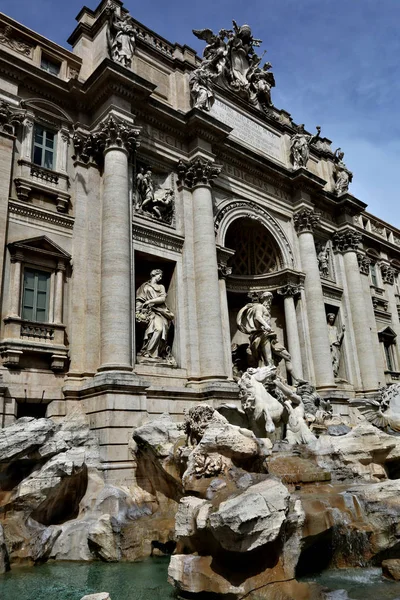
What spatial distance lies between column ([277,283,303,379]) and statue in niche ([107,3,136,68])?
10.3m

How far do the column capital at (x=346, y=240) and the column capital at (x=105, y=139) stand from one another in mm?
12325

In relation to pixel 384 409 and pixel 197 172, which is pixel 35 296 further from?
pixel 384 409

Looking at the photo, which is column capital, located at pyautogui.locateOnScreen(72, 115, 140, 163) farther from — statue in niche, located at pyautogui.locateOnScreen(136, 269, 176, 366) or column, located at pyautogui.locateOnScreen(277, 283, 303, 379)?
column, located at pyautogui.locateOnScreen(277, 283, 303, 379)

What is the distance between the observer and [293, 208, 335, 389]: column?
1934 centimetres

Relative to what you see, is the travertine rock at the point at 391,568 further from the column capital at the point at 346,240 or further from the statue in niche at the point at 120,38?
the column capital at the point at 346,240

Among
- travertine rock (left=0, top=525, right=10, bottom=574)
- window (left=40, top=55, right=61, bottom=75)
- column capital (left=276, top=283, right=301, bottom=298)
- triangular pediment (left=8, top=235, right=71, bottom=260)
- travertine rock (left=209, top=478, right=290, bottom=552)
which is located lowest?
travertine rock (left=0, top=525, right=10, bottom=574)

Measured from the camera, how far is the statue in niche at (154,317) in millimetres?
14523

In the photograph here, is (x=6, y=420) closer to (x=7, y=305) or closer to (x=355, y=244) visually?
(x=7, y=305)

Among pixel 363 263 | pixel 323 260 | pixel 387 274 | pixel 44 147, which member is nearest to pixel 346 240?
pixel 323 260

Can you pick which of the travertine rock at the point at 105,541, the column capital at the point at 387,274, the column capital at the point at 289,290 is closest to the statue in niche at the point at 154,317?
the travertine rock at the point at 105,541

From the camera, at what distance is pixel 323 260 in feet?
74.8

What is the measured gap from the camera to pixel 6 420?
37.7 feet

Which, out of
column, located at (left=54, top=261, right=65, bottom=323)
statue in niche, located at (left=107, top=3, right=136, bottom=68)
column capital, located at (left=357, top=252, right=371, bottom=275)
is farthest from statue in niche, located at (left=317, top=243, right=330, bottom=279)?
column, located at (left=54, top=261, right=65, bottom=323)

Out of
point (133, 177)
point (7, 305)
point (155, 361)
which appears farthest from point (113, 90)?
point (155, 361)
